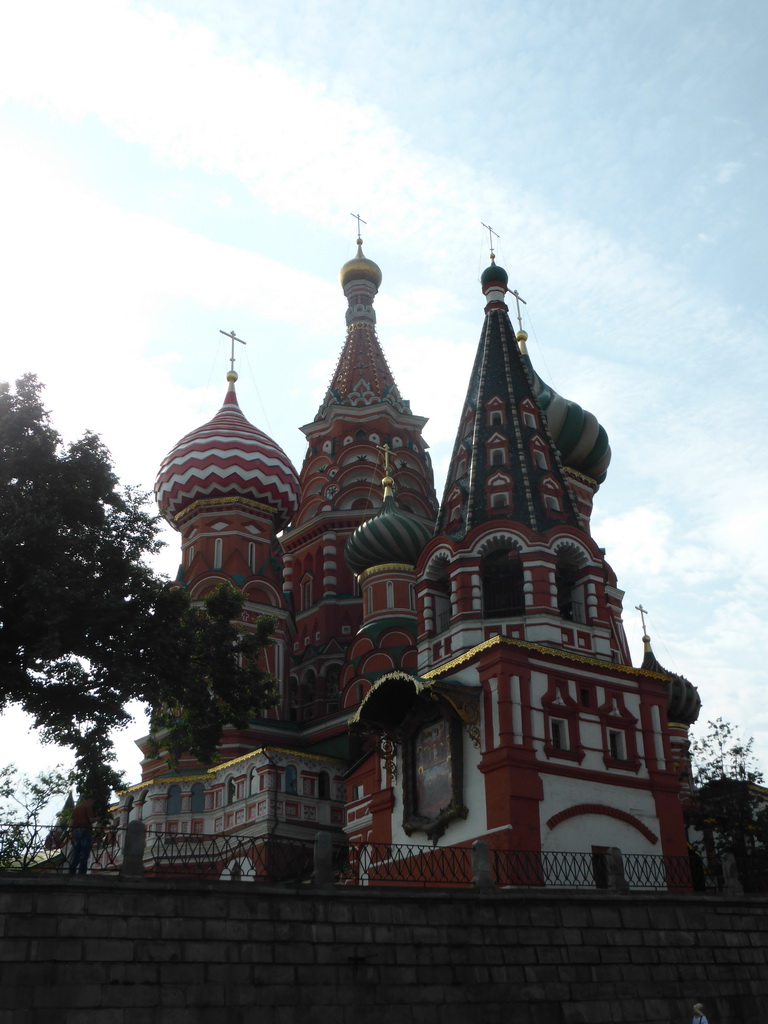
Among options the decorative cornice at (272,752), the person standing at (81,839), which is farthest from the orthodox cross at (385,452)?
the person standing at (81,839)

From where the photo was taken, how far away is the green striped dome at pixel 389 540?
99.9 feet

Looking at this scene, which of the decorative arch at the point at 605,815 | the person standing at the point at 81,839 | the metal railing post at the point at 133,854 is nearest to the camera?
the metal railing post at the point at 133,854

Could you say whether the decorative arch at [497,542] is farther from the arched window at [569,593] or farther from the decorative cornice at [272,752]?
the decorative cornice at [272,752]

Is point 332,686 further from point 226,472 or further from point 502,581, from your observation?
point 502,581

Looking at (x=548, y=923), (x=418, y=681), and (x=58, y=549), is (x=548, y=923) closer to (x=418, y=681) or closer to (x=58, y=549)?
(x=418, y=681)

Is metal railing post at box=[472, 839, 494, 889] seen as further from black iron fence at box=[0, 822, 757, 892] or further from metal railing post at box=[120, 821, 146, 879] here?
metal railing post at box=[120, 821, 146, 879]

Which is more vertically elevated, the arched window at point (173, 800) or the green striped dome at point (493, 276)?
the green striped dome at point (493, 276)

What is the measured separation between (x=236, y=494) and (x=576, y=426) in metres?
10.5

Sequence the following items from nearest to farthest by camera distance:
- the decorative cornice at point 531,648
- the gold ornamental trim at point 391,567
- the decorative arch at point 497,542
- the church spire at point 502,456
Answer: the decorative cornice at point 531,648 < the decorative arch at point 497,542 < the church spire at point 502,456 < the gold ornamental trim at point 391,567

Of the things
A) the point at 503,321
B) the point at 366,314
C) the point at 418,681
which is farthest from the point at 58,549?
the point at 366,314

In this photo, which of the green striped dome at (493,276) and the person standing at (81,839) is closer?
the person standing at (81,839)

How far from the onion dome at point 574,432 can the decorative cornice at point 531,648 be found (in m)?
10.6

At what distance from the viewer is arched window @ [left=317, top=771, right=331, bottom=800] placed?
29141 millimetres

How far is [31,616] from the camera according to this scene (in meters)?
16.8
